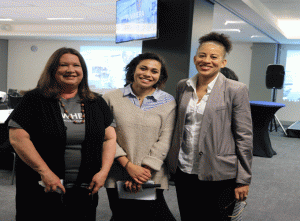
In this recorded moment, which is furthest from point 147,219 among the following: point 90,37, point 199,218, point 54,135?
point 90,37

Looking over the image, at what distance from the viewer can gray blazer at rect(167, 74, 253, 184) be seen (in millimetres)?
1545

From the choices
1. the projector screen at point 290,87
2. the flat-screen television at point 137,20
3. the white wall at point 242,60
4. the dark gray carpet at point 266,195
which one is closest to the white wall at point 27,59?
the white wall at point 242,60

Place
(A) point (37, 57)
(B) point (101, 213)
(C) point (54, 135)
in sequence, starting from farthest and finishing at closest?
(A) point (37, 57) → (B) point (101, 213) → (C) point (54, 135)

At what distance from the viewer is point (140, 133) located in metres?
1.65

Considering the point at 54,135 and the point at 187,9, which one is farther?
the point at 187,9

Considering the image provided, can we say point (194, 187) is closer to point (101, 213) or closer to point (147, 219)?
point (147, 219)

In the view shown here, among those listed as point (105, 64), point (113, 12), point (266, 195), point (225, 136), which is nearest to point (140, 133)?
point (225, 136)

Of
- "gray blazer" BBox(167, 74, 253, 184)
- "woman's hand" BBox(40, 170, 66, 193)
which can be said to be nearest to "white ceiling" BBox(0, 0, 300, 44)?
"gray blazer" BBox(167, 74, 253, 184)

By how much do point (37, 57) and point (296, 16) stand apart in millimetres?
10731

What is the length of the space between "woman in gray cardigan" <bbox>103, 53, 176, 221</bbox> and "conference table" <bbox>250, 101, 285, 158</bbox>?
12.9 feet

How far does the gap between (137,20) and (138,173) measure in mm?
2703

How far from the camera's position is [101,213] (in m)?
2.79

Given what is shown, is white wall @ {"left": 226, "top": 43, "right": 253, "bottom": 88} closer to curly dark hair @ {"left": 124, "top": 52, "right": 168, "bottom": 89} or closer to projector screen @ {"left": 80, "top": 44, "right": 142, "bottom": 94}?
projector screen @ {"left": 80, "top": 44, "right": 142, "bottom": 94}

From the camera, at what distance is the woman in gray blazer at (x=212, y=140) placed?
155 centimetres
